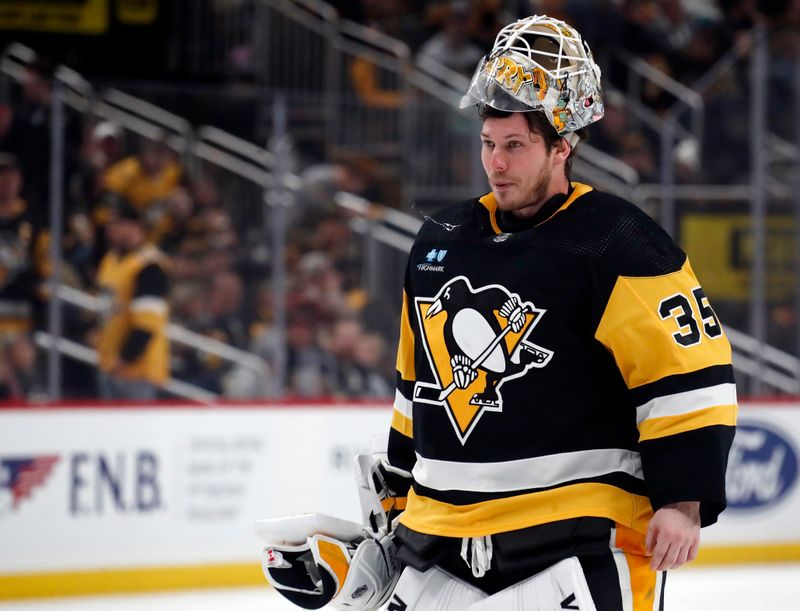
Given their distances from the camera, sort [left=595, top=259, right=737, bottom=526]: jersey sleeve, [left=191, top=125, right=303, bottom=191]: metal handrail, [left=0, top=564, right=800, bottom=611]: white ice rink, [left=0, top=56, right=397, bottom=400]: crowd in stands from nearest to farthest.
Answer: [left=595, top=259, right=737, bottom=526]: jersey sleeve
[left=0, top=564, right=800, bottom=611]: white ice rink
[left=0, top=56, right=397, bottom=400]: crowd in stands
[left=191, top=125, right=303, bottom=191]: metal handrail

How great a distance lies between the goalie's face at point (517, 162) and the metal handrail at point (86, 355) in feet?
11.7

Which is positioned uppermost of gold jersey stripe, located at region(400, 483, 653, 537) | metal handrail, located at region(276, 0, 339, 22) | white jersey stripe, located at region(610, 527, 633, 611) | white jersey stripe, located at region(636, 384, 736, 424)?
metal handrail, located at region(276, 0, 339, 22)

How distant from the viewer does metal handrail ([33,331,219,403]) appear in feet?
17.2

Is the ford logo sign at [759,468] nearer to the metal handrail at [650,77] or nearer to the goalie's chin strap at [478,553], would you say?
the metal handrail at [650,77]

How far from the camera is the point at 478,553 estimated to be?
1804mm

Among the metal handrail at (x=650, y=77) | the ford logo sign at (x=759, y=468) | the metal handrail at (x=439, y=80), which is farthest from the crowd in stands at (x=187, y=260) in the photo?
the metal handrail at (x=650, y=77)

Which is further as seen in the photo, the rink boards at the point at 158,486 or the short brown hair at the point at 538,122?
the rink boards at the point at 158,486

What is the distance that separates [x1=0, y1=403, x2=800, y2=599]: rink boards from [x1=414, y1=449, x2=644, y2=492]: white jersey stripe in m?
3.27

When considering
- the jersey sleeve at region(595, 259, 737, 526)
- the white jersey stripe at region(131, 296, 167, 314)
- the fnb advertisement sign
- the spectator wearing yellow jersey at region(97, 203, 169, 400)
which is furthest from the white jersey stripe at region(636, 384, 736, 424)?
the white jersey stripe at region(131, 296, 167, 314)

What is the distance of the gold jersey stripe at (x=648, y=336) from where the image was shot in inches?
67.5

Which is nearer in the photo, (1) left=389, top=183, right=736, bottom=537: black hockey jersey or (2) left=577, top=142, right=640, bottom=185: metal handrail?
(1) left=389, top=183, right=736, bottom=537: black hockey jersey

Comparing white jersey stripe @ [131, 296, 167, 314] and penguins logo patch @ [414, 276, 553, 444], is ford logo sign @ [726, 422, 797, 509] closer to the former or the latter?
white jersey stripe @ [131, 296, 167, 314]

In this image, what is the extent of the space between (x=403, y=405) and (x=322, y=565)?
0.94 ft

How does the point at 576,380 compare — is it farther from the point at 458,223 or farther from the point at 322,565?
the point at 322,565
